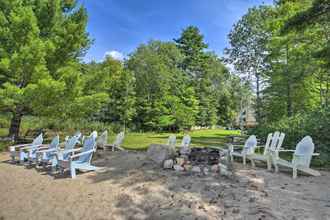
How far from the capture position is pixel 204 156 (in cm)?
622

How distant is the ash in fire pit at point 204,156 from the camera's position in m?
6.01

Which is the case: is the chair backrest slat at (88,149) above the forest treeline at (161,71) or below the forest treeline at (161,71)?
below

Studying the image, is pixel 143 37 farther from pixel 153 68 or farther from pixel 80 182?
pixel 80 182

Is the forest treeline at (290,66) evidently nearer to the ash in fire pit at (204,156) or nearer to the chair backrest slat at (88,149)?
the ash in fire pit at (204,156)

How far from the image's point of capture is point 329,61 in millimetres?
7434

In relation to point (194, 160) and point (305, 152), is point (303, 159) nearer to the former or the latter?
point (305, 152)

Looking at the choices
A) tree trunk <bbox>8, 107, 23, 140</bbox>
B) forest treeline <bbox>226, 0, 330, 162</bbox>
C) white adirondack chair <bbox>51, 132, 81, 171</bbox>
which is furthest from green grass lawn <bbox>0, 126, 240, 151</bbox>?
white adirondack chair <bbox>51, 132, 81, 171</bbox>

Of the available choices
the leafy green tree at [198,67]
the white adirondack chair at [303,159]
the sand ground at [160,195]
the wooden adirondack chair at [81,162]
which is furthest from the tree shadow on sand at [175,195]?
the leafy green tree at [198,67]

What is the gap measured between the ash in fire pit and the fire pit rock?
48 cm

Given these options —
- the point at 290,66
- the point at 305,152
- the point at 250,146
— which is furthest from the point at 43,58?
the point at 290,66

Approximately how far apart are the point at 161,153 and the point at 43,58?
5761 millimetres

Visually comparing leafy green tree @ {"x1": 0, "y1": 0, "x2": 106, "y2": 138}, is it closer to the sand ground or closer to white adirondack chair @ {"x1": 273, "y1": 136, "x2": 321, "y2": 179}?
the sand ground

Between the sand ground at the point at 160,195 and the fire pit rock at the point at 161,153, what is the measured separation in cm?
29

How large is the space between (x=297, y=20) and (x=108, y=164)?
21.9ft
